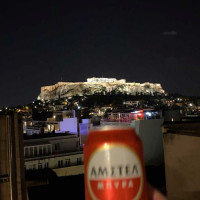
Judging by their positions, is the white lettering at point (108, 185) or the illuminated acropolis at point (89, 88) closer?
the white lettering at point (108, 185)

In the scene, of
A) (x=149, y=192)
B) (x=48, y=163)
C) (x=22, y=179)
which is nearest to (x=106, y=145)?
(x=149, y=192)

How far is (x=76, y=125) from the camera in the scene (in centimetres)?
1852

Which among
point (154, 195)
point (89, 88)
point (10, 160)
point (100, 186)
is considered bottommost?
point (10, 160)

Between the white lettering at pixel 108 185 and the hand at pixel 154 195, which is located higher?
the white lettering at pixel 108 185

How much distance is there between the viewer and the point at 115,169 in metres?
1.26

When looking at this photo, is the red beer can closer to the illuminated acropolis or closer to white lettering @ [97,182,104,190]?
white lettering @ [97,182,104,190]

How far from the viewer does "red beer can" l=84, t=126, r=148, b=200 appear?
125 cm

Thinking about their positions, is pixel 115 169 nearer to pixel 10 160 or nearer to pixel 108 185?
pixel 108 185

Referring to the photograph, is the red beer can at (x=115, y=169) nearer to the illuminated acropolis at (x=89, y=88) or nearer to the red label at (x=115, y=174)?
the red label at (x=115, y=174)

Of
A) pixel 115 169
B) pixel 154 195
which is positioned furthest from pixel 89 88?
pixel 115 169

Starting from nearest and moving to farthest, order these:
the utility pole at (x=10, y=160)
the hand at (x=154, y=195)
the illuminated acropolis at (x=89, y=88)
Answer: the hand at (x=154, y=195)
the utility pole at (x=10, y=160)
the illuminated acropolis at (x=89, y=88)

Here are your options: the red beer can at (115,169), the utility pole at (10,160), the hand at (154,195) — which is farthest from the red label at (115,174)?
the utility pole at (10,160)

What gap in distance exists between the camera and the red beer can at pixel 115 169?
1245mm

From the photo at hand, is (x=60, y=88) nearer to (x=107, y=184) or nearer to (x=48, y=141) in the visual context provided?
(x=48, y=141)
